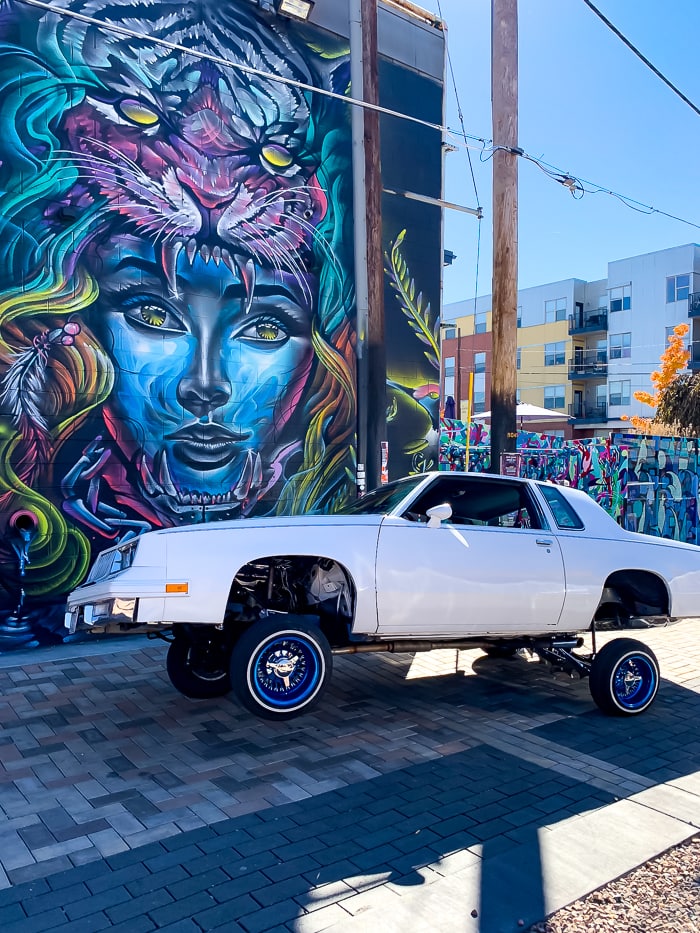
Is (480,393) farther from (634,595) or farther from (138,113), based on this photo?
(634,595)

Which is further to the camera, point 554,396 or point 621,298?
point 554,396

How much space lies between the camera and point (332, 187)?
10.5 m

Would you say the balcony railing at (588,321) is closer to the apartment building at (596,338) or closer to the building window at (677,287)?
the apartment building at (596,338)

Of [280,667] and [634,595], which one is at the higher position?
[634,595]

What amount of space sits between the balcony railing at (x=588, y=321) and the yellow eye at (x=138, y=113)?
150ft

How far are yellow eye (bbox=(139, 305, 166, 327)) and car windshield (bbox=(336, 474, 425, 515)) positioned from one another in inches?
153

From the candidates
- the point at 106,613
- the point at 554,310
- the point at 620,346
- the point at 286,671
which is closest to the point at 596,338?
the point at 620,346

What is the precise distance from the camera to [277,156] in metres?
10.1

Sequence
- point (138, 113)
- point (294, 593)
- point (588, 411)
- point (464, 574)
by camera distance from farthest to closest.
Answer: point (588, 411) < point (138, 113) < point (294, 593) < point (464, 574)

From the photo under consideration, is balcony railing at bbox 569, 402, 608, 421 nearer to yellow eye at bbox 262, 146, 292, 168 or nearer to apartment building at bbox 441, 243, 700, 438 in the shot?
apartment building at bbox 441, 243, 700, 438

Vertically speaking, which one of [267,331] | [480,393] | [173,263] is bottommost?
[267,331]

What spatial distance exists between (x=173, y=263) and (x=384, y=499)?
466cm

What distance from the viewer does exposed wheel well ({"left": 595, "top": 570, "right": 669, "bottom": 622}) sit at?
6.33 meters

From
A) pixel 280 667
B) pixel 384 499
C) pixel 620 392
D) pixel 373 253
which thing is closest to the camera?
pixel 280 667
